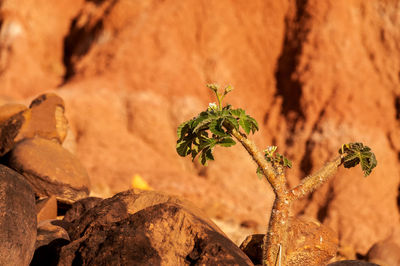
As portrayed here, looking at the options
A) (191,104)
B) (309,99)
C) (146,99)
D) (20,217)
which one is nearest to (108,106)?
(146,99)

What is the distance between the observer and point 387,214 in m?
8.81

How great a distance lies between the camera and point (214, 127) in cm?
263

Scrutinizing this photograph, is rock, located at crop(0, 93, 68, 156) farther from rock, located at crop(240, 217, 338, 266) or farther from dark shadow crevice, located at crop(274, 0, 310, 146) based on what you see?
dark shadow crevice, located at crop(274, 0, 310, 146)

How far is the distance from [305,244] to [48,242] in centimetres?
192

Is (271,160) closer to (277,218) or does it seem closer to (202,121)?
(277,218)

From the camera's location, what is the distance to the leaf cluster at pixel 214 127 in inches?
104

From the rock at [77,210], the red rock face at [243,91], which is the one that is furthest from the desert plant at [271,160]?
the red rock face at [243,91]

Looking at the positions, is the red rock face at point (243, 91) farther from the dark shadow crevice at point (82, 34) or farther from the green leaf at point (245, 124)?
the green leaf at point (245, 124)

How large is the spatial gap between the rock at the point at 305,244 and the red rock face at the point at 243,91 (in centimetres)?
447

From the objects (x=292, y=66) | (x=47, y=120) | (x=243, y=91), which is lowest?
(x=47, y=120)

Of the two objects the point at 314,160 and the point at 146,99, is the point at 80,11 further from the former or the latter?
the point at 314,160

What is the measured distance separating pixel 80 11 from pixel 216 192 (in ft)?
27.9

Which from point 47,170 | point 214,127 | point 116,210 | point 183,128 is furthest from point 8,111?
point 214,127

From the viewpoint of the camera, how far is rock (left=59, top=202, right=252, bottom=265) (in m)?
2.62
